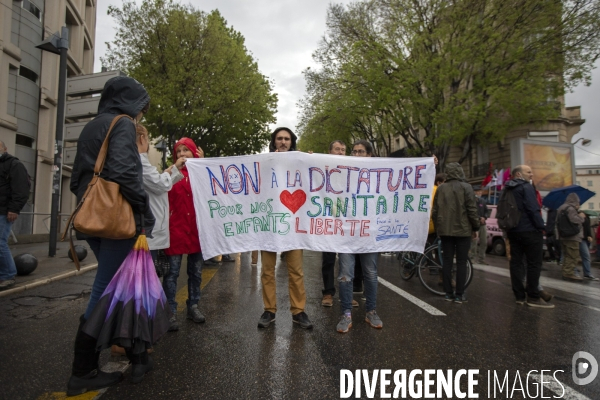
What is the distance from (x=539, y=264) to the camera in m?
5.51

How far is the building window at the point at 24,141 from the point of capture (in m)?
17.0

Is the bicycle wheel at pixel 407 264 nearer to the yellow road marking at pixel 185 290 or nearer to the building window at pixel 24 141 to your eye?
the yellow road marking at pixel 185 290

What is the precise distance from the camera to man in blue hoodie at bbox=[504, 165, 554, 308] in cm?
544

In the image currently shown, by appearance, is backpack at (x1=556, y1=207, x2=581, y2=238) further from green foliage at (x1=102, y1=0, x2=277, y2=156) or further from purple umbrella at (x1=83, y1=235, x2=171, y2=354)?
green foliage at (x1=102, y1=0, x2=277, y2=156)

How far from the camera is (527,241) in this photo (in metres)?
5.47

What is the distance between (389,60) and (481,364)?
1964 cm

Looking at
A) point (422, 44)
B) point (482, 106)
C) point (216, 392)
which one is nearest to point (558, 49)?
point (482, 106)

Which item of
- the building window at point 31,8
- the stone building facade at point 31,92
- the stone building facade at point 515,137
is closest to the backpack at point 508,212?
the stone building facade at point 31,92

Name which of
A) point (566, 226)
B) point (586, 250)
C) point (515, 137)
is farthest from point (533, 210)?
point (515, 137)

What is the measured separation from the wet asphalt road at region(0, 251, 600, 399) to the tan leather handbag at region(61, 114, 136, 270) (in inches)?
42.4

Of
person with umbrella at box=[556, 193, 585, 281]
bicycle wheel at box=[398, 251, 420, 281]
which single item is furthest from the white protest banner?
person with umbrella at box=[556, 193, 585, 281]

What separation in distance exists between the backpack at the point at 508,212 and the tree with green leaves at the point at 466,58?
46.5 ft

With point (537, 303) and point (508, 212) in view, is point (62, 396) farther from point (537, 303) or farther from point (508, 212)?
point (537, 303)

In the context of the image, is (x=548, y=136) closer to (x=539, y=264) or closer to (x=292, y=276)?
(x=539, y=264)
